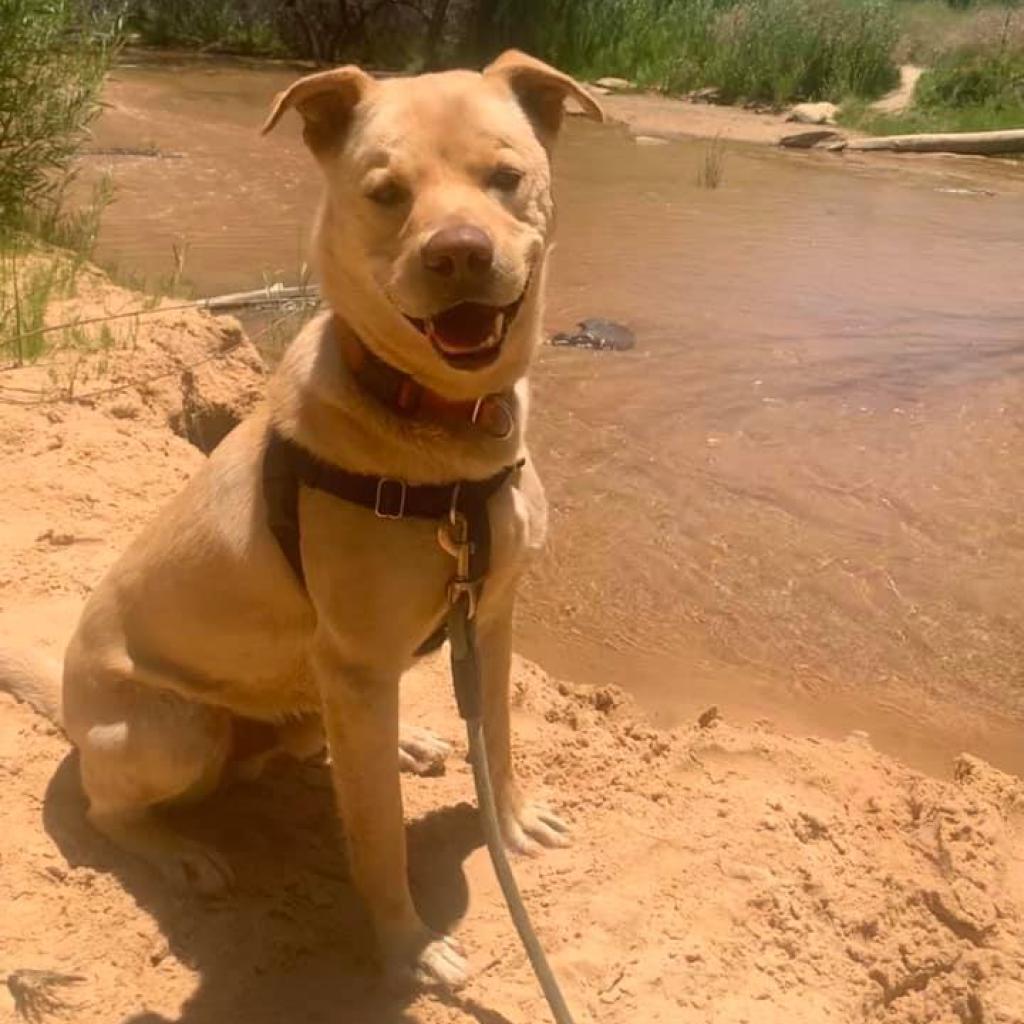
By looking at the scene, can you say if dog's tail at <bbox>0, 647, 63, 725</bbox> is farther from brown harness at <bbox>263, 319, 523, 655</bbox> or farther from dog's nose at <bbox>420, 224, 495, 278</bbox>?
dog's nose at <bbox>420, 224, 495, 278</bbox>

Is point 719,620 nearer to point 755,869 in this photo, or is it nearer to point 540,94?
point 755,869

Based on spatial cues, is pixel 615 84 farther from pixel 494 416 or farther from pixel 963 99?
pixel 494 416

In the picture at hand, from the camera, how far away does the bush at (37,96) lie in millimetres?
7453

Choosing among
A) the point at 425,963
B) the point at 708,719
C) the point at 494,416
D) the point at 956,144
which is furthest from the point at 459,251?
the point at 956,144

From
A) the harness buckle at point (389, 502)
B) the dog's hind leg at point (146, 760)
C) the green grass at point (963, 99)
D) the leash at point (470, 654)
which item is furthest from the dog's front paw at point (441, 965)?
the green grass at point (963, 99)

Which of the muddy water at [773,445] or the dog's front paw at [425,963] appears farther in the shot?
the muddy water at [773,445]

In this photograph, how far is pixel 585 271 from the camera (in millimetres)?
9523

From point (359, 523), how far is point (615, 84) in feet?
71.1

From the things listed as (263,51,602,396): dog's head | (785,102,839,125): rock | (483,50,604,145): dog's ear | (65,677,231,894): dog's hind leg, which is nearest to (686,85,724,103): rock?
(785,102,839,125): rock

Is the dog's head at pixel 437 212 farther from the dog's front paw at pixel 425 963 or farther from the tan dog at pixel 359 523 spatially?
the dog's front paw at pixel 425 963

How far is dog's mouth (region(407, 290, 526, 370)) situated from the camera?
2.38m

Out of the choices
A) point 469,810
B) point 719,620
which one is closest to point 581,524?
point 719,620

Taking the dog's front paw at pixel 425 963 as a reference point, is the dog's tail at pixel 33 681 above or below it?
above

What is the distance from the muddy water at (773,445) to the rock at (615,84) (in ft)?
34.1
